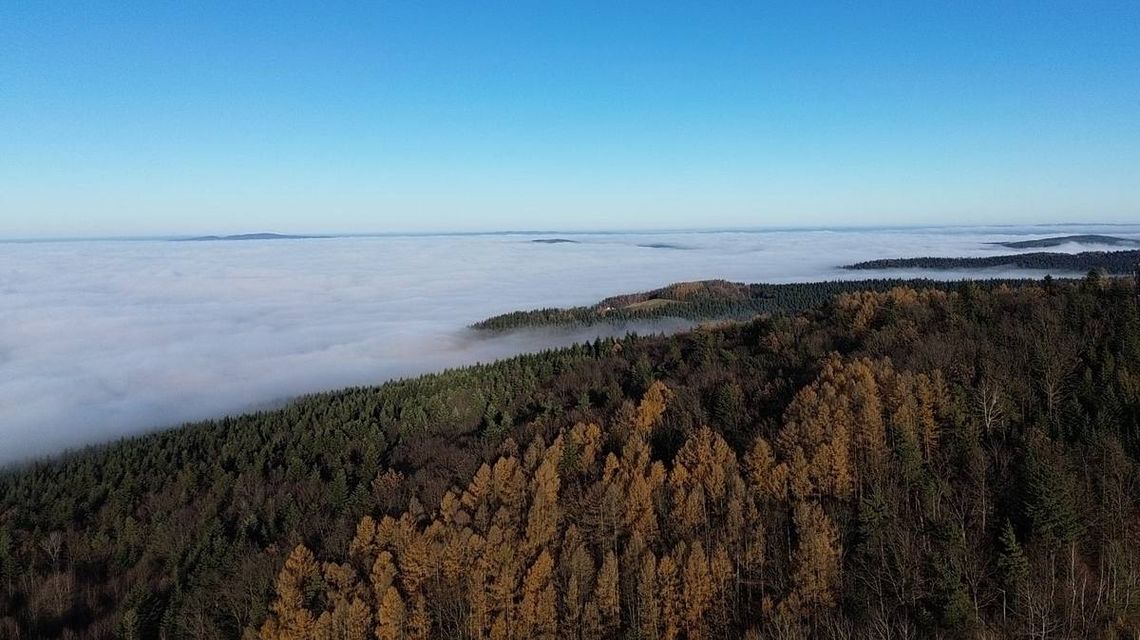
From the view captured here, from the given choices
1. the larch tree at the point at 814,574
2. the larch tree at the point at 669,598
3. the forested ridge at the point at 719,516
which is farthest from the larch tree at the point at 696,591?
the larch tree at the point at 814,574

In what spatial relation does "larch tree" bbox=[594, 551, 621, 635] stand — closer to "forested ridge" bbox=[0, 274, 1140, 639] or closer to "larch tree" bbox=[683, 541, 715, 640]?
"forested ridge" bbox=[0, 274, 1140, 639]

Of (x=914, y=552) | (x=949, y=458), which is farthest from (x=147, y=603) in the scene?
(x=949, y=458)

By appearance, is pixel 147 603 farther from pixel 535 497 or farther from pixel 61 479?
pixel 61 479

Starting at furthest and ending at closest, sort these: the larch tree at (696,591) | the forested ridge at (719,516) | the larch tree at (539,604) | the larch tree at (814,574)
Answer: the larch tree at (539,604) < the larch tree at (696,591) < the larch tree at (814,574) < the forested ridge at (719,516)

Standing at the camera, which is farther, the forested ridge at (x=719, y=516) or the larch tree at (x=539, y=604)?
the larch tree at (x=539, y=604)

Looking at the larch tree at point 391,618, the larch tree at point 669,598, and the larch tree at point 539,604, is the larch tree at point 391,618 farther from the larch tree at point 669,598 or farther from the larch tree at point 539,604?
the larch tree at point 669,598

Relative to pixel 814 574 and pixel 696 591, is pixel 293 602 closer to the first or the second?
pixel 696 591

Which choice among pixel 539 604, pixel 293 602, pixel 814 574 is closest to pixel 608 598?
pixel 539 604

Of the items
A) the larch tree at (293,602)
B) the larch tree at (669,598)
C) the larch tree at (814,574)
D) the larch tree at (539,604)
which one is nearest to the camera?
the larch tree at (814,574)

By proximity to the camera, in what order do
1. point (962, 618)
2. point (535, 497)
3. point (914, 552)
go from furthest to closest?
point (535, 497)
point (914, 552)
point (962, 618)
